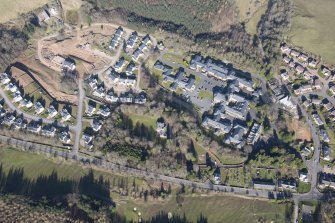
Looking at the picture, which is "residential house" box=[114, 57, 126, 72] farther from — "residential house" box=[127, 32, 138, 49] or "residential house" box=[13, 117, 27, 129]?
"residential house" box=[13, 117, 27, 129]

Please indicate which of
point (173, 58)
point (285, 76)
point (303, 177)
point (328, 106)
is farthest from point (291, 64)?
point (303, 177)

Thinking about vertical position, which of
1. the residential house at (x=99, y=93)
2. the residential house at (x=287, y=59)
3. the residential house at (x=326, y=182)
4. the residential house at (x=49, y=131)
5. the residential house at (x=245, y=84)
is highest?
the residential house at (x=287, y=59)

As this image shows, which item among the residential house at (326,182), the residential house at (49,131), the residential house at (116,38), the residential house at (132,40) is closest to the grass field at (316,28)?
the residential house at (326,182)

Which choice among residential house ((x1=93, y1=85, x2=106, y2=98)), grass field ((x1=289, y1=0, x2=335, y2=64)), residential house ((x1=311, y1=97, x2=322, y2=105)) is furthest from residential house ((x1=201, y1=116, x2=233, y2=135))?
grass field ((x1=289, y1=0, x2=335, y2=64))

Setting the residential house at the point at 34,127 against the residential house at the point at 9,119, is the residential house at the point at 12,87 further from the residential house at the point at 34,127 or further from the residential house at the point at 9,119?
the residential house at the point at 34,127

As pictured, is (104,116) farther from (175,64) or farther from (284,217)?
(284,217)

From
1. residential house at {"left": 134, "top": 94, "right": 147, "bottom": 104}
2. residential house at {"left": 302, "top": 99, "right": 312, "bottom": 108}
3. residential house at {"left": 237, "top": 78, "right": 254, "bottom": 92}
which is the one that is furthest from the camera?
residential house at {"left": 237, "top": 78, "right": 254, "bottom": 92}
